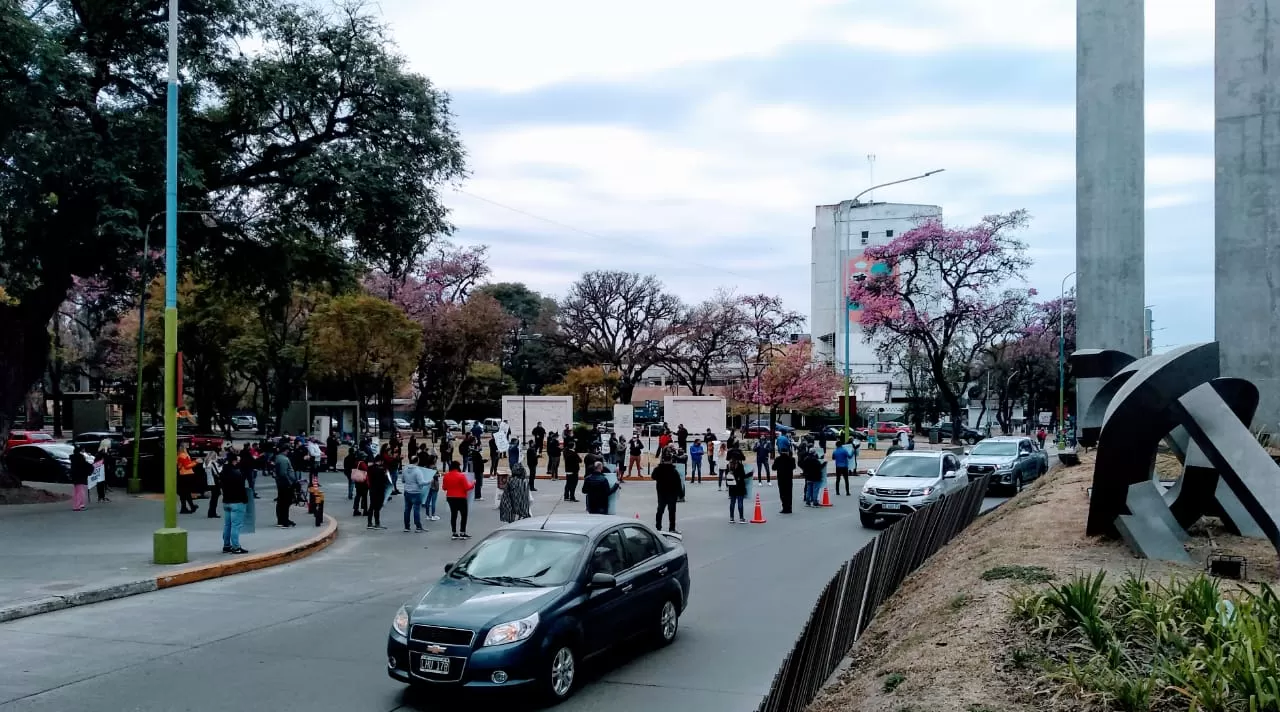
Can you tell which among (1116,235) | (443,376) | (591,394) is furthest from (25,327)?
(591,394)

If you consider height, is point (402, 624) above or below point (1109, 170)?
below

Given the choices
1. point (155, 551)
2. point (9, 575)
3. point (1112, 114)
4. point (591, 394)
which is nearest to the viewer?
point (9, 575)

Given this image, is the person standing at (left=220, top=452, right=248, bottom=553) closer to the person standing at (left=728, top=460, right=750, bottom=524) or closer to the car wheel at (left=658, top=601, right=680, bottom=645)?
the car wheel at (left=658, top=601, right=680, bottom=645)

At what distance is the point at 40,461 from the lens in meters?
30.3

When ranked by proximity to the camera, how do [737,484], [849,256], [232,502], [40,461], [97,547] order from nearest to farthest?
[232,502]
[97,547]
[737,484]
[40,461]
[849,256]

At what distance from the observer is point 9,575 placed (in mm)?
14078

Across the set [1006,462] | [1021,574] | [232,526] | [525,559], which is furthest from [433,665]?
[1006,462]

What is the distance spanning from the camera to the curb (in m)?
12.0

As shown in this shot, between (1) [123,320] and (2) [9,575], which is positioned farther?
(1) [123,320]

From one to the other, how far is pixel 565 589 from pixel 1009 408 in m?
72.4

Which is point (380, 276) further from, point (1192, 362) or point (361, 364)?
point (1192, 362)

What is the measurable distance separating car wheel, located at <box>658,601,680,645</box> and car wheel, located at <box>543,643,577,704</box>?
180cm

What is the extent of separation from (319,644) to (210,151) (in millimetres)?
18166

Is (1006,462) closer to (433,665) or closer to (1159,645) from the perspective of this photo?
(1159,645)
